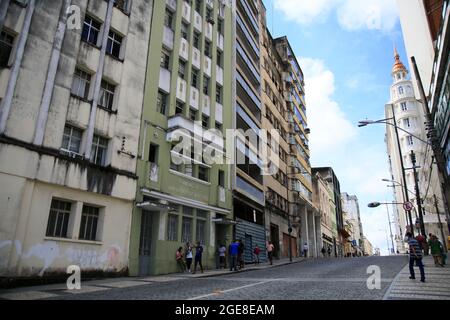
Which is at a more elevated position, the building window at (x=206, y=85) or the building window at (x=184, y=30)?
the building window at (x=184, y=30)

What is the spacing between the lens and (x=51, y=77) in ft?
48.2

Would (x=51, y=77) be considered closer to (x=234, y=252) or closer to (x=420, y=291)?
(x=234, y=252)

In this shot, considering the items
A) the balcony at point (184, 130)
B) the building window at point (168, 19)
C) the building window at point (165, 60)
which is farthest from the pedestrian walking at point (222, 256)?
the building window at point (168, 19)

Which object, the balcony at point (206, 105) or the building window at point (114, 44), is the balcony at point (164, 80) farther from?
the balcony at point (206, 105)

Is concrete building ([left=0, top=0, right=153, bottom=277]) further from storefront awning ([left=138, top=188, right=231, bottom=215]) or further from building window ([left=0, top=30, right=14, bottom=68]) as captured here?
storefront awning ([left=138, top=188, right=231, bottom=215])

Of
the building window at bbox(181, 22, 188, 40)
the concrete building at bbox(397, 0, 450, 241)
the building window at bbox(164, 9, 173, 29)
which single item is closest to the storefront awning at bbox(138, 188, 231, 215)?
the building window at bbox(164, 9, 173, 29)

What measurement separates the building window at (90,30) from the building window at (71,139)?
473cm

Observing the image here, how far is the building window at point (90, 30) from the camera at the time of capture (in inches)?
676

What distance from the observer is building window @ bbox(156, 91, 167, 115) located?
68.2ft

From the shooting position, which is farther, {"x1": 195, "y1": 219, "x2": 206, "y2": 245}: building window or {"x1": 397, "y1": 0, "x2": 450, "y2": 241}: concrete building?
{"x1": 195, "y1": 219, "x2": 206, "y2": 245}: building window

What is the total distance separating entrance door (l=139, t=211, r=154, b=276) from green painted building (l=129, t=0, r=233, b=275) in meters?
0.05

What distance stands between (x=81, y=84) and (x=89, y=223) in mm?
6671

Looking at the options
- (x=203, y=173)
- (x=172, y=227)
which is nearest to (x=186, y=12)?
(x=203, y=173)

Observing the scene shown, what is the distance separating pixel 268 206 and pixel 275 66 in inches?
822
